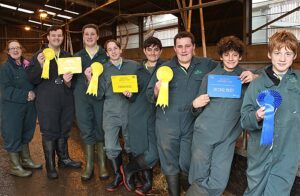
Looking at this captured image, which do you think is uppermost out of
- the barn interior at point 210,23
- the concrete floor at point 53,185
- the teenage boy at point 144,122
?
the barn interior at point 210,23

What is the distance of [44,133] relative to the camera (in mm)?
3699

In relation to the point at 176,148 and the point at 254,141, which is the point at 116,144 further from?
the point at 254,141

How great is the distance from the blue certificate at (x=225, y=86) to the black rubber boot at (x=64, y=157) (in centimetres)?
231

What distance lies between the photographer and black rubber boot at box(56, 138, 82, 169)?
4.05 metres

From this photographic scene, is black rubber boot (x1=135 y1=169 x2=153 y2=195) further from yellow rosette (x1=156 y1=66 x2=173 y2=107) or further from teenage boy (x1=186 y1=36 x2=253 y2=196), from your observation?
yellow rosette (x1=156 y1=66 x2=173 y2=107)

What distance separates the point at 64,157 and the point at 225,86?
2529 millimetres

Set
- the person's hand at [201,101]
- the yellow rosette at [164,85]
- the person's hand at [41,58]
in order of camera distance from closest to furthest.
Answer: the person's hand at [201,101] < the yellow rosette at [164,85] < the person's hand at [41,58]

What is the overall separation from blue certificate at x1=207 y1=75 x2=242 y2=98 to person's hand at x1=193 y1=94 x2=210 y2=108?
60 millimetres

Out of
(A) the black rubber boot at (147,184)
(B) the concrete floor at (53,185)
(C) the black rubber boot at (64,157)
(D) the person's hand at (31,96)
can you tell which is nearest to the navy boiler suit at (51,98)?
Result: (D) the person's hand at (31,96)

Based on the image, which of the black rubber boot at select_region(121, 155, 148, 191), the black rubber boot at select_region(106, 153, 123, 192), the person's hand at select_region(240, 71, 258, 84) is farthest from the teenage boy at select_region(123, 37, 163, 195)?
the person's hand at select_region(240, 71, 258, 84)

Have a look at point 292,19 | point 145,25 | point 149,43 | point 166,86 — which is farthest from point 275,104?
point 145,25

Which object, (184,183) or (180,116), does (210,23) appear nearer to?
(184,183)

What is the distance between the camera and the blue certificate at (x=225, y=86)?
2.31 m

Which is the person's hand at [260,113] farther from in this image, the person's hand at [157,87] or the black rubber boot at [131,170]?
the black rubber boot at [131,170]
